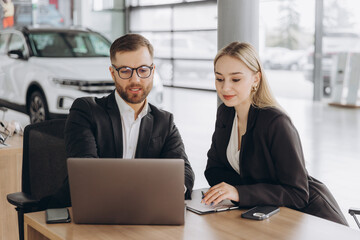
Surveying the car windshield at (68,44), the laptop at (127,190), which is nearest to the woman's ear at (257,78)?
the laptop at (127,190)

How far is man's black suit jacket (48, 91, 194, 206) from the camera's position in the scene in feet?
7.30

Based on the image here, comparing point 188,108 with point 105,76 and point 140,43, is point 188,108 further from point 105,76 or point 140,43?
point 140,43

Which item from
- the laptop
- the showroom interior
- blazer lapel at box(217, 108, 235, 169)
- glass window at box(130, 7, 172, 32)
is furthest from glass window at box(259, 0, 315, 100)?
the laptop

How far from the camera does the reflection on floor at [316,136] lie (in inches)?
194

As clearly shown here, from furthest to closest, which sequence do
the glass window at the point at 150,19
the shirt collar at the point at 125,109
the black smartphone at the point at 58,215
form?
the glass window at the point at 150,19 < the shirt collar at the point at 125,109 < the black smartphone at the point at 58,215

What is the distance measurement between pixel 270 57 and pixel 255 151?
1082 centimetres

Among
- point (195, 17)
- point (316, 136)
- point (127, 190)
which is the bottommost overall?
point (316, 136)

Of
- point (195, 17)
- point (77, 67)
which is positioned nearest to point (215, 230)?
point (77, 67)

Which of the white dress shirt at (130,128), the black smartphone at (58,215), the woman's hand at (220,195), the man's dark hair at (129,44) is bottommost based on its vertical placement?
the black smartphone at (58,215)

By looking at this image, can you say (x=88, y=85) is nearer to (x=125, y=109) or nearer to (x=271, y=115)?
(x=125, y=109)

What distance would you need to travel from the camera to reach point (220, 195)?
6.51 feet

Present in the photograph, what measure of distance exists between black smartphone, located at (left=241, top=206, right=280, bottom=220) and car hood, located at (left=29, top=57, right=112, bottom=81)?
486cm

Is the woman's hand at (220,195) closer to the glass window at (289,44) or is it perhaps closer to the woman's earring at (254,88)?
the woman's earring at (254,88)

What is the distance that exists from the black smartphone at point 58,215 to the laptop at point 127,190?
0.21 ft
